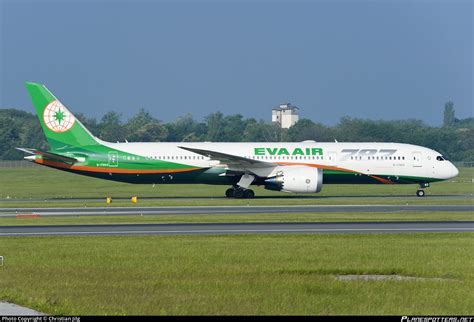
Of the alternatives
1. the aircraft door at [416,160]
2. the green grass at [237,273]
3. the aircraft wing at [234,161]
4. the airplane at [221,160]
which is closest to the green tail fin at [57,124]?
the airplane at [221,160]

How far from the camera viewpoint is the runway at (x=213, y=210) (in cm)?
4019

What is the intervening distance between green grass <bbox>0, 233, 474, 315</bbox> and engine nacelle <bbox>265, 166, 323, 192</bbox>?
72.3ft

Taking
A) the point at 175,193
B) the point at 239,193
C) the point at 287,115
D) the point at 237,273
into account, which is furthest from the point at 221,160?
the point at 287,115

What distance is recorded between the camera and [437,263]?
21.4 m

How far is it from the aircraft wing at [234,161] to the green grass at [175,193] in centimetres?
225

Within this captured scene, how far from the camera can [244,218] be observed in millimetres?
36156

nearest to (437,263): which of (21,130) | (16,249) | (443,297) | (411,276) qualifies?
(411,276)

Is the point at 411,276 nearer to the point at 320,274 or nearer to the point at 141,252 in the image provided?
the point at 320,274

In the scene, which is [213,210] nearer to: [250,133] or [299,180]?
[299,180]

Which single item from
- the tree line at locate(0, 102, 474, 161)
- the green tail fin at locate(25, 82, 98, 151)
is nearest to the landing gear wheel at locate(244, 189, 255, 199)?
the green tail fin at locate(25, 82, 98, 151)

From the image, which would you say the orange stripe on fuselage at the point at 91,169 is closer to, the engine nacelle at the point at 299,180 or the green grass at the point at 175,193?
the green grass at the point at 175,193

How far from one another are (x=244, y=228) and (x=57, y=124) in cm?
2586

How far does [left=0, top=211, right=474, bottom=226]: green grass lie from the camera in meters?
34.8

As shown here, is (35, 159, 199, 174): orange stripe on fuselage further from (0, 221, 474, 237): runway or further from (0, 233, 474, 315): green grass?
(0, 233, 474, 315): green grass
